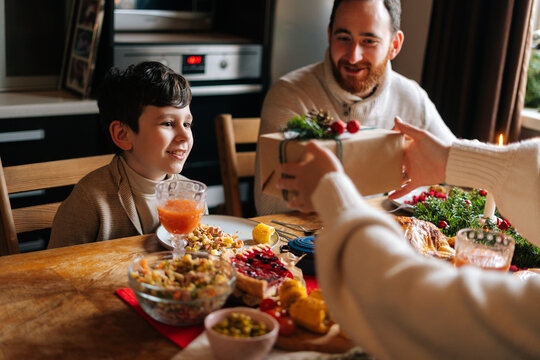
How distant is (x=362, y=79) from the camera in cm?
237

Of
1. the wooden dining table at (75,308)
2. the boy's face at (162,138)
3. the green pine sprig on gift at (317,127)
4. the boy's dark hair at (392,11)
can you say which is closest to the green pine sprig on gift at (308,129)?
the green pine sprig on gift at (317,127)

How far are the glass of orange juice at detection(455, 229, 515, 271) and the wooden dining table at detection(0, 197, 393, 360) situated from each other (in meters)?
0.61

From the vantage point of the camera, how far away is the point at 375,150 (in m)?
1.19

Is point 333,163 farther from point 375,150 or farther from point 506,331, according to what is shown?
point 506,331

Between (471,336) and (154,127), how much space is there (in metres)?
1.16

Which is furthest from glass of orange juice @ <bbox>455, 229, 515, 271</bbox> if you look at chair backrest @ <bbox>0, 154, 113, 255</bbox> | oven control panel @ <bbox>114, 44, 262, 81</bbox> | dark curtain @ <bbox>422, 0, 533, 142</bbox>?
oven control panel @ <bbox>114, 44, 262, 81</bbox>

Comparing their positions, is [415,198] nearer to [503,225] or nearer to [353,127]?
[503,225]

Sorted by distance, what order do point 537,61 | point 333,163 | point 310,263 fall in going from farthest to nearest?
point 537,61, point 310,263, point 333,163

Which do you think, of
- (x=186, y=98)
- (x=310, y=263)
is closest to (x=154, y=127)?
Result: (x=186, y=98)

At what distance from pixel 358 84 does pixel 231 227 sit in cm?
104

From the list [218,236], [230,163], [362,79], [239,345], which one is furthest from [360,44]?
[239,345]

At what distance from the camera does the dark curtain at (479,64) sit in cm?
275

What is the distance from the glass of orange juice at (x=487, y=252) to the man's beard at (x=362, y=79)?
1281 millimetres

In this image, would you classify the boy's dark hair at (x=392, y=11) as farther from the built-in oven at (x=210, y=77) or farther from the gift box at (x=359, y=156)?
the gift box at (x=359, y=156)
